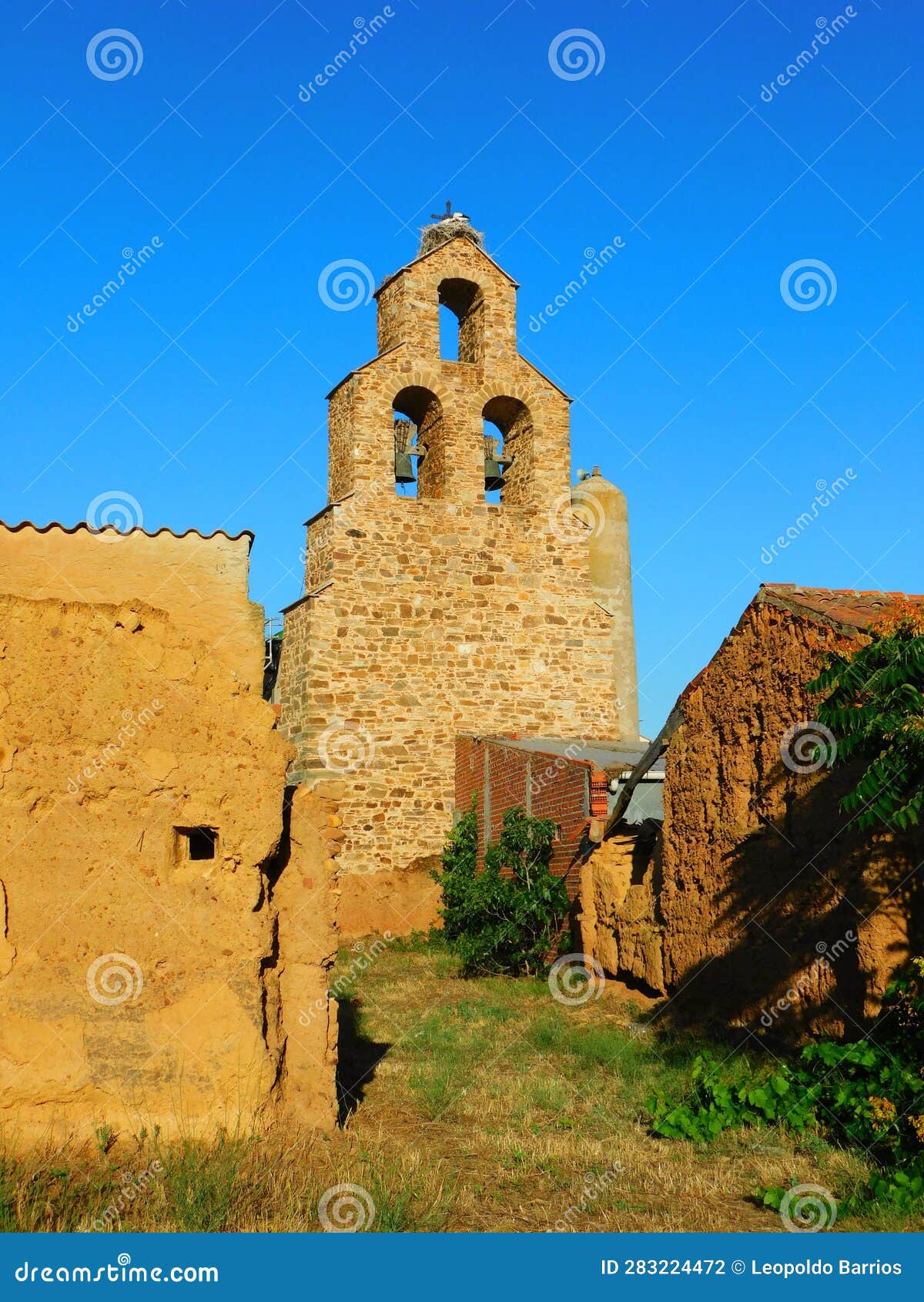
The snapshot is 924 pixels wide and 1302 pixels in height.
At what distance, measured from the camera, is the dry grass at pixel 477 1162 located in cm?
557

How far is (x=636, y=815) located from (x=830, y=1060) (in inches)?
273

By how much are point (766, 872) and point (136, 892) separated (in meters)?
5.54

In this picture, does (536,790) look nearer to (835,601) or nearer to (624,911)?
(624,911)

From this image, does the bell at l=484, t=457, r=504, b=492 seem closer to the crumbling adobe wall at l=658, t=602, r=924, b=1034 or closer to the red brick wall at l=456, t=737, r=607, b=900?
the red brick wall at l=456, t=737, r=607, b=900

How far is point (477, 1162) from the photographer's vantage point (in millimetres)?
6949

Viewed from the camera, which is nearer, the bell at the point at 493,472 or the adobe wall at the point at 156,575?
the adobe wall at the point at 156,575

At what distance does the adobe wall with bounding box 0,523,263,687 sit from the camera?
25.4 feet

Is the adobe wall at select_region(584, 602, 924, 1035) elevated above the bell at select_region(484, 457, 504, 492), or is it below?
below

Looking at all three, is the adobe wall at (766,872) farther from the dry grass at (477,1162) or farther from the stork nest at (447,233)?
the stork nest at (447,233)

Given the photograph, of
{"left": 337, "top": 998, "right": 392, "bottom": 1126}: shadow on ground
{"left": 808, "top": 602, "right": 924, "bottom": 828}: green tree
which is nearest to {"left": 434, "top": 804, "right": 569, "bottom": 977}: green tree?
{"left": 337, "top": 998, "right": 392, "bottom": 1126}: shadow on ground

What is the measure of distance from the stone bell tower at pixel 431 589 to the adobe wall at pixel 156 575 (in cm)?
953

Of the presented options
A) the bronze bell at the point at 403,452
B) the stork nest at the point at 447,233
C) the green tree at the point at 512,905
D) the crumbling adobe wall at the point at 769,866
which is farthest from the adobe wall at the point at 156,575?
the stork nest at the point at 447,233

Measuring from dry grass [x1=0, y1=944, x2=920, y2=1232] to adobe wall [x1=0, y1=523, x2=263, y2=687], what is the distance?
3127mm

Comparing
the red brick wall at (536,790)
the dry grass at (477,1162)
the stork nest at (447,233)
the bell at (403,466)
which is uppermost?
the stork nest at (447,233)
